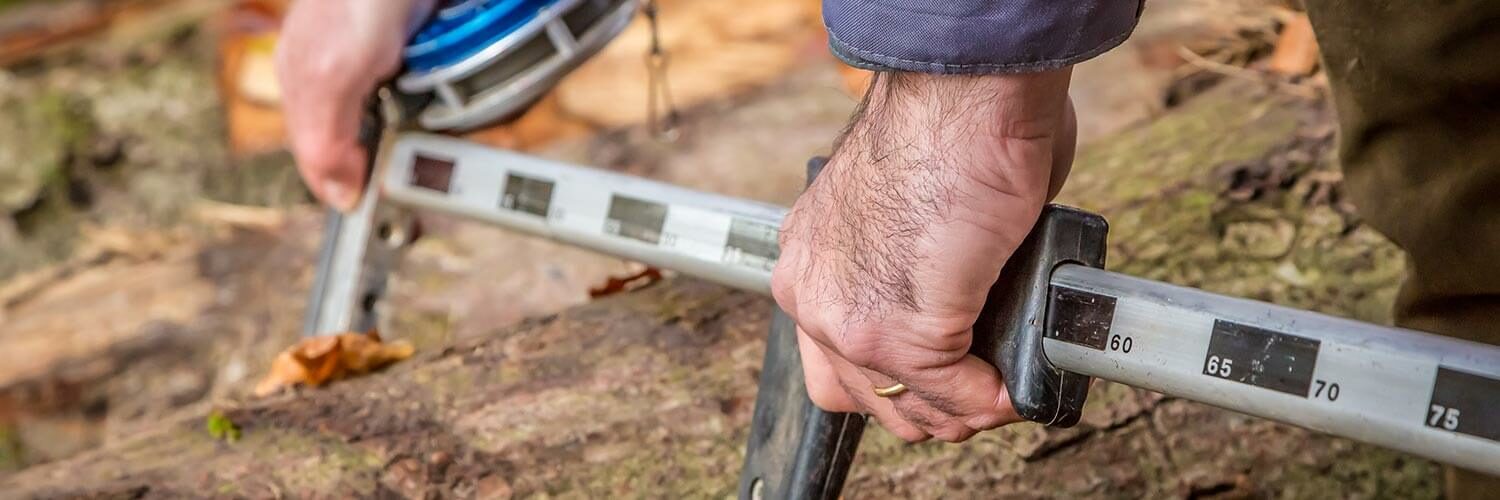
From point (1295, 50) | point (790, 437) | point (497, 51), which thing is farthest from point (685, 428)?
point (1295, 50)

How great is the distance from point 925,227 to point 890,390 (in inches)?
7.3

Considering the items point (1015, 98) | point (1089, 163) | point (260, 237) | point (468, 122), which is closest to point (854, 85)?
point (1089, 163)

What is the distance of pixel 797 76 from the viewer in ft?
9.12

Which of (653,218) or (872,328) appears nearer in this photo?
(872,328)

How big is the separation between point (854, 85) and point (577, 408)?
1.32 m

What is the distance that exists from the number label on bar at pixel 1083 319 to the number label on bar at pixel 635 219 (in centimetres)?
55

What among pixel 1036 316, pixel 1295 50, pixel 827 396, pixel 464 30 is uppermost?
pixel 1295 50

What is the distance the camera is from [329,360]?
1.56 meters

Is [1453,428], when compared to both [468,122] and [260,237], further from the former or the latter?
[260,237]

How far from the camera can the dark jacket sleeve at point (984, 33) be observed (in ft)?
2.91

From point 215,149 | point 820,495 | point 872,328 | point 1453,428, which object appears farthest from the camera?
point 215,149

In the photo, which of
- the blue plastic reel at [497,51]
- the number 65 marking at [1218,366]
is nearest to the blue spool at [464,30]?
the blue plastic reel at [497,51]

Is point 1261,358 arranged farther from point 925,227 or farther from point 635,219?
point 635,219

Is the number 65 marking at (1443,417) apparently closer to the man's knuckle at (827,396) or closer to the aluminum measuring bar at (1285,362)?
the aluminum measuring bar at (1285,362)
